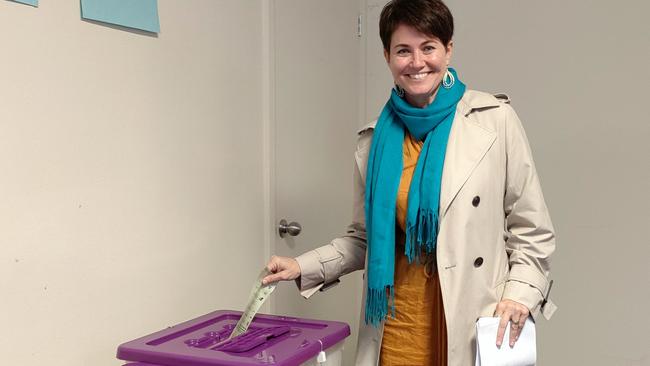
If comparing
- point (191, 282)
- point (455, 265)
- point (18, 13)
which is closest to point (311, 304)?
point (191, 282)

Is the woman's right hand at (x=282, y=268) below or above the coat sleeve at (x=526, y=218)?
below

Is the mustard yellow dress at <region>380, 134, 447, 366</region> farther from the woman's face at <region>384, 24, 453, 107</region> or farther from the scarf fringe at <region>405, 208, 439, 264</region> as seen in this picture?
the woman's face at <region>384, 24, 453, 107</region>

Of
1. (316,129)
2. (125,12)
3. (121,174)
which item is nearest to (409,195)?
(121,174)

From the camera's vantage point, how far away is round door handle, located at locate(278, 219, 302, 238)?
2189 millimetres

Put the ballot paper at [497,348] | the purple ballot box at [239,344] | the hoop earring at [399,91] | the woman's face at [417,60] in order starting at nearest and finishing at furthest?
the purple ballot box at [239,344]
the ballot paper at [497,348]
the woman's face at [417,60]
the hoop earring at [399,91]

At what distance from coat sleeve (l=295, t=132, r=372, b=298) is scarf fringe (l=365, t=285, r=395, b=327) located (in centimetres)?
14

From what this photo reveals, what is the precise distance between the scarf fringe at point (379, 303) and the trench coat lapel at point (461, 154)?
0.21m

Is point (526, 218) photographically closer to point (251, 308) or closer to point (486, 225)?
point (486, 225)

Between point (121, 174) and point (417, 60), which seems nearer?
point (417, 60)

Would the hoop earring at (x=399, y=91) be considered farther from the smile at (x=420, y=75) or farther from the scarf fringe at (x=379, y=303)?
the scarf fringe at (x=379, y=303)

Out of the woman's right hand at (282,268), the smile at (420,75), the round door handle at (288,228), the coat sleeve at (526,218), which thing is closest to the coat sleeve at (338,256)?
the woman's right hand at (282,268)

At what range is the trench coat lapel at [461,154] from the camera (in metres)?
1.42

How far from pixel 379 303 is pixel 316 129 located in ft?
3.56

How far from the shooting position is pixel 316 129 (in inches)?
95.7
